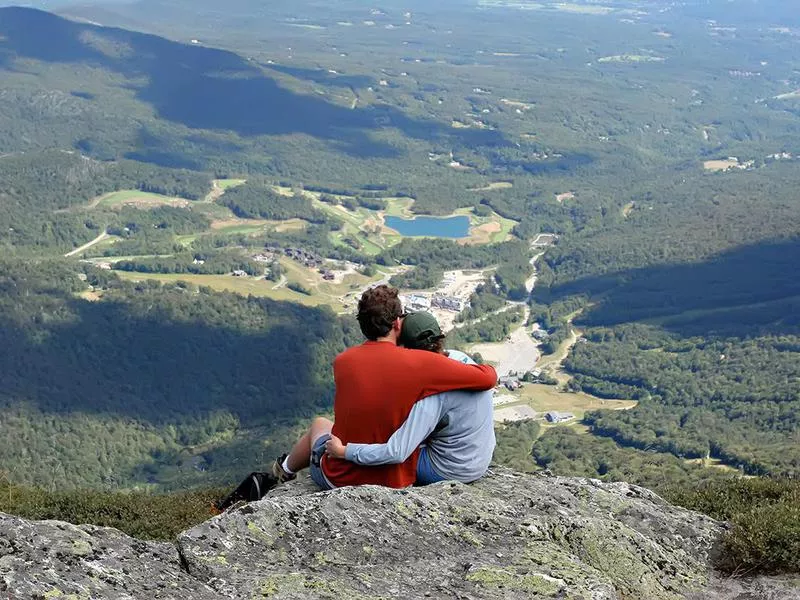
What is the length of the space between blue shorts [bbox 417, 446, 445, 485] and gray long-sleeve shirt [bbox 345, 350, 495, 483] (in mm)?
50

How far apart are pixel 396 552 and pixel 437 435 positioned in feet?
7.32

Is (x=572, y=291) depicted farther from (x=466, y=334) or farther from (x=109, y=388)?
(x=109, y=388)

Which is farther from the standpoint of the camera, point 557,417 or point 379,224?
point 379,224

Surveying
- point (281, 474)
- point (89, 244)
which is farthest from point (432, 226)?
point (281, 474)

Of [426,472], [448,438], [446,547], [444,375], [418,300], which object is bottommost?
[418,300]

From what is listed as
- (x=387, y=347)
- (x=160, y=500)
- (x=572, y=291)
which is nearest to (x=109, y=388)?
(x=572, y=291)

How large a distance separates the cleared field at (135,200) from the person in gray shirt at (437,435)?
548 ft

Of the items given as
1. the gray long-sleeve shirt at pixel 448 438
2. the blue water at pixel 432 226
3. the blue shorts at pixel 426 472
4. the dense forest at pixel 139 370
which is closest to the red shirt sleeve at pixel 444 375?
the gray long-sleeve shirt at pixel 448 438

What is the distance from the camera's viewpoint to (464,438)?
12.9m

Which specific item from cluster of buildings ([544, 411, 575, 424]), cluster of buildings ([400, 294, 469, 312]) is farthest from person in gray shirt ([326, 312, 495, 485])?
cluster of buildings ([400, 294, 469, 312])

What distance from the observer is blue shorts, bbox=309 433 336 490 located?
1298 centimetres

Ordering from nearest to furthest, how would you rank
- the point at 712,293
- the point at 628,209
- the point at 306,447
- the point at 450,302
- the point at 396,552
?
the point at 396,552
the point at 306,447
the point at 450,302
the point at 712,293
the point at 628,209

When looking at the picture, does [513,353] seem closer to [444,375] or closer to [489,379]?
[489,379]

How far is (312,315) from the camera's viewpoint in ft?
367
